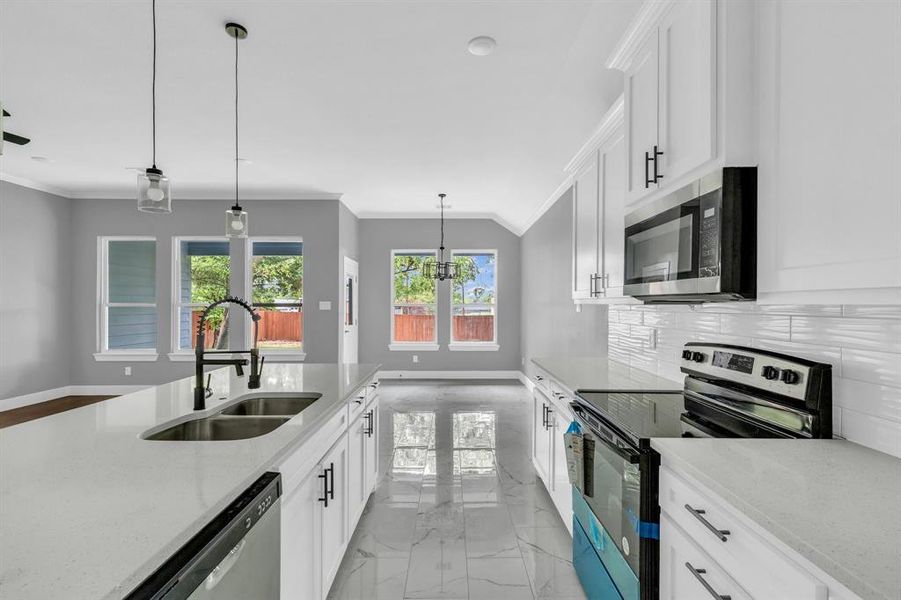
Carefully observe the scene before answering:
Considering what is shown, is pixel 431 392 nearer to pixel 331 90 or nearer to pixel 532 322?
pixel 532 322

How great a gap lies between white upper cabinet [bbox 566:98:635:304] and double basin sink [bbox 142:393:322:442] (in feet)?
5.63

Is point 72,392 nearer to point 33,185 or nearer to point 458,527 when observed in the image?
point 33,185

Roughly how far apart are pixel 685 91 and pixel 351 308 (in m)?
6.16

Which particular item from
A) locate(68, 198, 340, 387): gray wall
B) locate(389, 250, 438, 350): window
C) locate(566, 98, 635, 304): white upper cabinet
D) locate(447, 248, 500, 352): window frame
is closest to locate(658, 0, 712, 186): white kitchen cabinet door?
locate(566, 98, 635, 304): white upper cabinet

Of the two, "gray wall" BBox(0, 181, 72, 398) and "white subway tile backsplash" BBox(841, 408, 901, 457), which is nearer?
"white subway tile backsplash" BBox(841, 408, 901, 457)

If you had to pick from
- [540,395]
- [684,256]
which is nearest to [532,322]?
[540,395]

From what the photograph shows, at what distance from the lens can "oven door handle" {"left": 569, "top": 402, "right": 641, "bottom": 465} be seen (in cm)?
136

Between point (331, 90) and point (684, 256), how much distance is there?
2.60 meters

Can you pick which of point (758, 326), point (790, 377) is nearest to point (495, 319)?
point (758, 326)

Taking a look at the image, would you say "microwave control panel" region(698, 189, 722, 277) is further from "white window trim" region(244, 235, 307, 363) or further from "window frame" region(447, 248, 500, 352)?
"window frame" region(447, 248, 500, 352)

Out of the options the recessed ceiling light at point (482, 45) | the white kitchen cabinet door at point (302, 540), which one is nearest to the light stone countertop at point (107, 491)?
the white kitchen cabinet door at point (302, 540)

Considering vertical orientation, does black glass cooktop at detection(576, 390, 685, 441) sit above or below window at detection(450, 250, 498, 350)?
below

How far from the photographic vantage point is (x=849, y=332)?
1277 mm

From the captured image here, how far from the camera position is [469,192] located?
5906 mm
